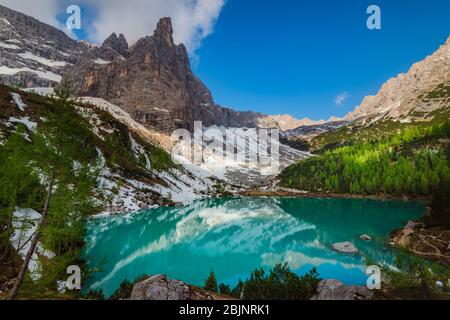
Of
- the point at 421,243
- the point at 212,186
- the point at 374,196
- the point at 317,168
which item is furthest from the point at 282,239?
the point at 317,168

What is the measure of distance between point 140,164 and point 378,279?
11736cm

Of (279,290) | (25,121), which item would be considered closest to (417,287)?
(279,290)

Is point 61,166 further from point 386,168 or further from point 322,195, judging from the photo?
point 386,168

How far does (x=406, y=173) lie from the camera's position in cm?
11294

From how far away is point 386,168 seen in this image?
12744 centimetres

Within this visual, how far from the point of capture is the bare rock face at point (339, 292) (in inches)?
738

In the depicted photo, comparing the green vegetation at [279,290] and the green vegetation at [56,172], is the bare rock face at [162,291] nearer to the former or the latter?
the green vegetation at [56,172]

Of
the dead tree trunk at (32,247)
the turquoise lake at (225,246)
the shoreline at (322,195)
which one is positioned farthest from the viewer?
the shoreline at (322,195)

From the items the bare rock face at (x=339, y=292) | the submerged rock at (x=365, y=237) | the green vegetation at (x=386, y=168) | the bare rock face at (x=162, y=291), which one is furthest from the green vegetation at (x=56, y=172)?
the green vegetation at (x=386, y=168)

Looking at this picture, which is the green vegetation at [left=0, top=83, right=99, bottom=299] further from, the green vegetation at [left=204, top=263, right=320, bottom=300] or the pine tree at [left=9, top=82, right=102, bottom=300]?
the green vegetation at [left=204, top=263, right=320, bottom=300]

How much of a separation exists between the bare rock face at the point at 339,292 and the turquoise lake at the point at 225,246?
33.3 feet

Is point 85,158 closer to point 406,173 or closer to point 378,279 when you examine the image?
point 378,279

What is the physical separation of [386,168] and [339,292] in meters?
129
